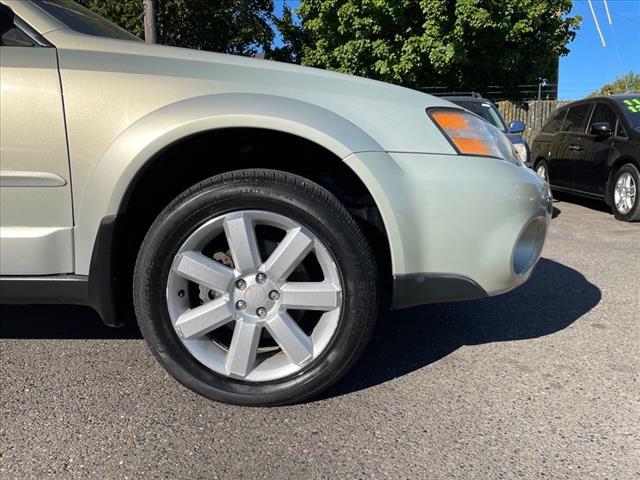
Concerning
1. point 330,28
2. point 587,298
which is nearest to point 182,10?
point 330,28

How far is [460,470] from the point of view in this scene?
5.89 feet

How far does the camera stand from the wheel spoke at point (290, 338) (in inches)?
82.4

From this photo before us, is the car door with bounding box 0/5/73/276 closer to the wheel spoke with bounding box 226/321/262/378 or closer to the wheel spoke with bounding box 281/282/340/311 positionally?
the wheel spoke with bounding box 226/321/262/378

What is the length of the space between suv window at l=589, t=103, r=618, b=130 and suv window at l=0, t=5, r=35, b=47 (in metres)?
6.59

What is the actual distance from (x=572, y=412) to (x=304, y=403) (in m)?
1.04

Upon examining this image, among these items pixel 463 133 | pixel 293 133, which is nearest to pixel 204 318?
pixel 293 133

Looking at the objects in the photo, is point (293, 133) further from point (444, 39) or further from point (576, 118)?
point (444, 39)

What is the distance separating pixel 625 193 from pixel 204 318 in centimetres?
597

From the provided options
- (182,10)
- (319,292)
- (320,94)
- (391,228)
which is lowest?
(319,292)

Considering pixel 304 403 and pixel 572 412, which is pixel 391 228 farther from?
pixel 572 412

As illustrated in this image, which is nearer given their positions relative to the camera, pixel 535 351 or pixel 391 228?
pixel 391 228

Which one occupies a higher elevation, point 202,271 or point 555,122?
point 555,122

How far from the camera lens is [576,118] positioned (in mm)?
7582

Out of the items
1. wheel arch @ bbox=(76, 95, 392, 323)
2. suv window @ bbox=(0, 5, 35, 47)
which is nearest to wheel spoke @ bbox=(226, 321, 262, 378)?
wheel arch @ bbox=(76, 95, 392, 323)
